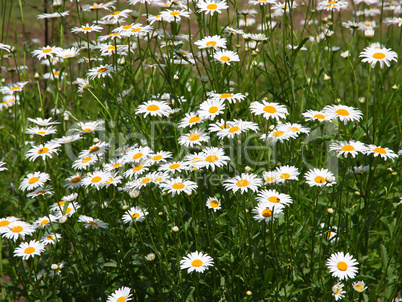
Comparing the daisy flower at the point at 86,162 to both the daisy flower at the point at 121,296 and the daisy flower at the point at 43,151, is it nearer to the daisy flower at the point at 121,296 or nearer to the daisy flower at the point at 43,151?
the daisy flower at the point at 43,151

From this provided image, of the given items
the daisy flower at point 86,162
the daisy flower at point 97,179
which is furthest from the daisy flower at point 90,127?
the daisy flower at point 97,179

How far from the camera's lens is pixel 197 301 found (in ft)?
6.43

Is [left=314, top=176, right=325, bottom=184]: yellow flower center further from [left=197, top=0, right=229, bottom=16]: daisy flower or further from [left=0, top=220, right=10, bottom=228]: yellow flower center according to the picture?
[left=0, top=220, right=10, bottom=228]: yellow flower center

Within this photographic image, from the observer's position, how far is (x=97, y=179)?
2.25 m

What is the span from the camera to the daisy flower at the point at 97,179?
7.22ft

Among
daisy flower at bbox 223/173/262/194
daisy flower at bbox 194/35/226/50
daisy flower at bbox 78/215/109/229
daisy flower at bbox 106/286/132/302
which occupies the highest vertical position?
daisy flower at bbox 194/35/226/50

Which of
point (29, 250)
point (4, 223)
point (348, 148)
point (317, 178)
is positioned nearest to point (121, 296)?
point (29, 250)

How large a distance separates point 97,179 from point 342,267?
4.55 feet

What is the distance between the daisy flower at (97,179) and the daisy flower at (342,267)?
4.18 feet

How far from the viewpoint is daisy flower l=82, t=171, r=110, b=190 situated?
220 cm

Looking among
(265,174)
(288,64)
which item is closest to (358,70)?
(288,64)

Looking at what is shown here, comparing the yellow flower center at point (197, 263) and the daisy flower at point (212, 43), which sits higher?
the daisy flower at point (212, 43)

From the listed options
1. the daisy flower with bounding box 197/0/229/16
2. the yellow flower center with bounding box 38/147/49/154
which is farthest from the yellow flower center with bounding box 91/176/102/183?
the daisy flower with bounding box 197/0/229/16

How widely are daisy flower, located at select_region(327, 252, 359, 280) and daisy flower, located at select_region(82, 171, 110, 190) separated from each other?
4.18ft
